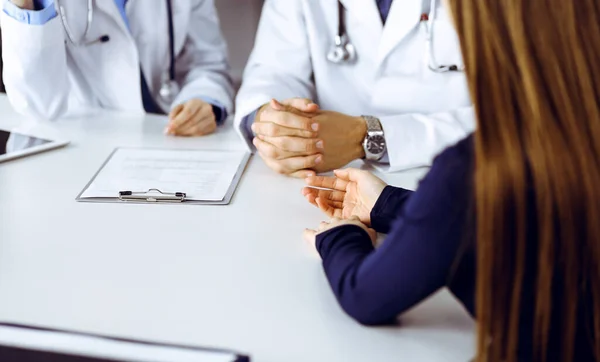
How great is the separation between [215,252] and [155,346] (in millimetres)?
240

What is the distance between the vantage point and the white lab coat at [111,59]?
1.38 meters

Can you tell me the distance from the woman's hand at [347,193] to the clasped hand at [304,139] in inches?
2.8

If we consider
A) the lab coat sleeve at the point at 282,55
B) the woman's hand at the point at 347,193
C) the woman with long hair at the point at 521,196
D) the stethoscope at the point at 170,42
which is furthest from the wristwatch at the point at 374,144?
the stethoscope at the point at 170,42

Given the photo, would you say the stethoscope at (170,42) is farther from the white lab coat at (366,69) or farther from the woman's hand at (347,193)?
the woman's hand at (347,193)

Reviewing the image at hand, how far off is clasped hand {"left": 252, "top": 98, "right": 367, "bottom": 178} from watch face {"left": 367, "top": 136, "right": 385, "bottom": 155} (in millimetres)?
15

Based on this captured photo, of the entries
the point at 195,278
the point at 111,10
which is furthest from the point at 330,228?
the point at 111,10

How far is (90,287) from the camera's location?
775 millimetres

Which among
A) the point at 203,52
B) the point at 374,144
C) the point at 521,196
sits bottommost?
the point at 203,52

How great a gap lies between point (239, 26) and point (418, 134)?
1.38 meters

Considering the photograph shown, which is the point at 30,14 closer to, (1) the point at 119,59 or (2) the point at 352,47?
(1) the point at 119,59

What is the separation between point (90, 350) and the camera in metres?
0.62

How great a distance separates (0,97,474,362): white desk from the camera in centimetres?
69

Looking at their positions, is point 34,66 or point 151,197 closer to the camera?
point 151,197

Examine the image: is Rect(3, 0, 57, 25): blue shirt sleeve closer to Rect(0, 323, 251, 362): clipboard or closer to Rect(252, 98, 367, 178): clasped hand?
Rect(252, 98, 367, 178): clasped hand
